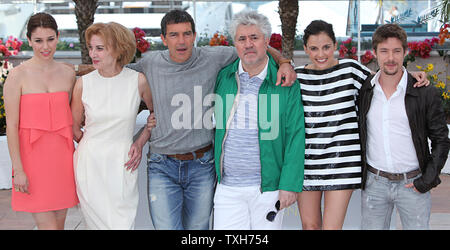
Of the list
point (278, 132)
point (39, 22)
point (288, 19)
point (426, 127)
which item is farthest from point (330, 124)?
point (288, 19)

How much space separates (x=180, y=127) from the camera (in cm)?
318

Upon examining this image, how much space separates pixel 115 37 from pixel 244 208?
1.29 meters

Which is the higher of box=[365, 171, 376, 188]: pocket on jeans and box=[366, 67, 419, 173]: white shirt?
box=[366, 67, 419, 173]: white shirt

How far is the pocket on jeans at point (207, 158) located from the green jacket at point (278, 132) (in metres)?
0.17

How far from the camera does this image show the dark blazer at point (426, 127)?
295 centimetres

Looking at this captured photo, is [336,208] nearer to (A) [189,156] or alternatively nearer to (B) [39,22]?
(A) [189,156]

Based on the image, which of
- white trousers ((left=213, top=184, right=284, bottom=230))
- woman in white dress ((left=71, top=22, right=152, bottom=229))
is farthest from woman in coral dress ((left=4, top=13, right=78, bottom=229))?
white trousers ((left=213, top=184, right=284, bottom=230))

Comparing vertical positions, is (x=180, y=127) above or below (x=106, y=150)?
above

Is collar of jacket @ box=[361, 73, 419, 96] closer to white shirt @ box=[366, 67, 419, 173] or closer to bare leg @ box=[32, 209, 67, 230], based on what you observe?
white shirt @ box=[366, 67, 419, 173]

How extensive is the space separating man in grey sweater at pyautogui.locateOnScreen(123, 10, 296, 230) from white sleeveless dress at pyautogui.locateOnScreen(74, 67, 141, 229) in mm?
124

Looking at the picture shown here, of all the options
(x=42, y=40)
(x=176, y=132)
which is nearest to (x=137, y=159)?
(x=176, y=132)

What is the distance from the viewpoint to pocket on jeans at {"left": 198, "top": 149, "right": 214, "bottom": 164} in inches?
126

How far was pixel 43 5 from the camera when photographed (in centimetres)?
1184

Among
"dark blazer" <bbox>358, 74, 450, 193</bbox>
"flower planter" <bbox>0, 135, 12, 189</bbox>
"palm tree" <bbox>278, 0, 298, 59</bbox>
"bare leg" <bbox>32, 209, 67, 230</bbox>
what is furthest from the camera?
"palm tree" <bbox>278, 0, 298, 59</bbox>
